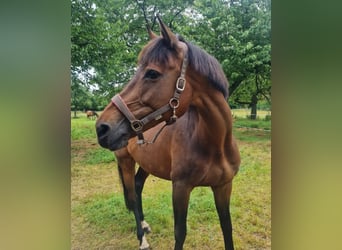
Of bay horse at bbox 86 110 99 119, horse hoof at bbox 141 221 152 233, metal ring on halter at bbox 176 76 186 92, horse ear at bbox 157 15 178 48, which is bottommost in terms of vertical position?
horse hoof at bbox 141 221 152 233

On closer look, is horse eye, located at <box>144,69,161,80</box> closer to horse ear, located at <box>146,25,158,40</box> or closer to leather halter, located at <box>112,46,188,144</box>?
leather halter, located at <box>112,46,188,144</box>

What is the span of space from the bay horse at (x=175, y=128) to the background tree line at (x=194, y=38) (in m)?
0.09

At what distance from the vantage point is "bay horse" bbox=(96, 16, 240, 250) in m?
1.11

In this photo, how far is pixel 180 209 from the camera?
1.28m

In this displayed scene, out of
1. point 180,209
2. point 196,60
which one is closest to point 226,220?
point 180,209

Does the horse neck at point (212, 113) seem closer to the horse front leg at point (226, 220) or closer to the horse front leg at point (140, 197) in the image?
the horse front leg at point (226, 220)

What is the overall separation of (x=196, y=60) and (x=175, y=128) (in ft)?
0.95

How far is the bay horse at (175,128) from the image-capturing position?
43.8 inches

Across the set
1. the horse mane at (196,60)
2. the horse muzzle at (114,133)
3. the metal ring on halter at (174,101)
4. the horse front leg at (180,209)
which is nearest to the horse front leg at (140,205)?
the horse front leg at (180,209)

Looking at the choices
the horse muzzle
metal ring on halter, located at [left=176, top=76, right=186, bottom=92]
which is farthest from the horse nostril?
metal ring on halter, located at [left=176, top=76, right=186, bottom=92]

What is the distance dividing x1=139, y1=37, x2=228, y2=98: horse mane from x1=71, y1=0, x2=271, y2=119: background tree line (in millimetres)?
→ 70
